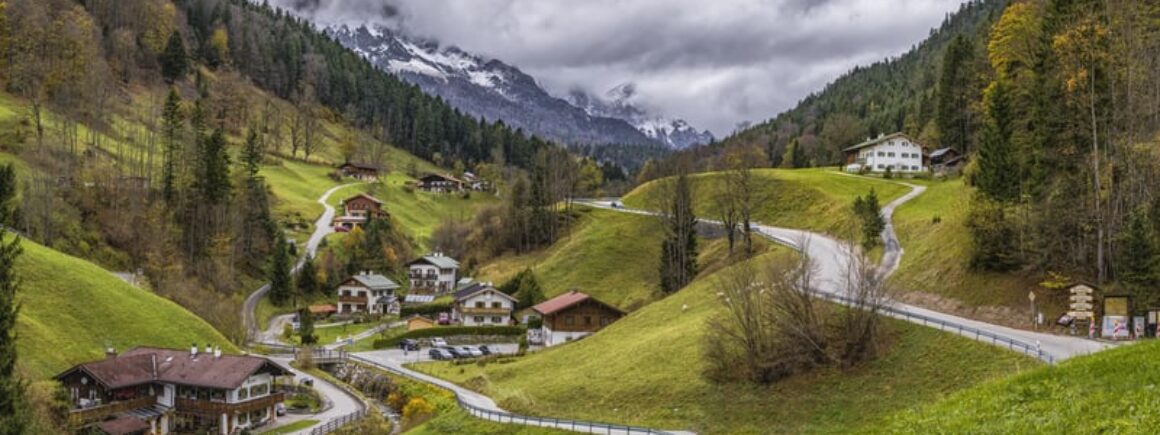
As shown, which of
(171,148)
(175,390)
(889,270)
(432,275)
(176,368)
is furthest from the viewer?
(432,275)

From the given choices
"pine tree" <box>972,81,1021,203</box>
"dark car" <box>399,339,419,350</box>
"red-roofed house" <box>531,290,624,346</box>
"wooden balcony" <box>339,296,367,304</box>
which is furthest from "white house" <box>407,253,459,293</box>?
"pine tree" <box>972,81,1021,203</box>

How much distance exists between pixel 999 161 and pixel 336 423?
150 ft

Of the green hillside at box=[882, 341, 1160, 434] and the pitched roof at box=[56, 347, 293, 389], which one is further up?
the green hillside at box=[882, 341, 1160, 434]

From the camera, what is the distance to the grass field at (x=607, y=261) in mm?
86688

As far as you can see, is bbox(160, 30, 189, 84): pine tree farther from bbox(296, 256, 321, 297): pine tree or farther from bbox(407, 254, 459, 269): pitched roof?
bbox(407, 254, 459, 269): pitched roof

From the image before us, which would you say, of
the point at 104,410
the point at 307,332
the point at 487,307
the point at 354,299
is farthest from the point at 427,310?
the point at 104,410

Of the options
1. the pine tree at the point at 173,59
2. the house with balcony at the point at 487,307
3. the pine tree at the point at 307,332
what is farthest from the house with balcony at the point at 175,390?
the pine tree at the point at 173,59

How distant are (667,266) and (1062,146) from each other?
4229cm

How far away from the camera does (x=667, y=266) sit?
81750 mm

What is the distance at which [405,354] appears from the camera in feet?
246

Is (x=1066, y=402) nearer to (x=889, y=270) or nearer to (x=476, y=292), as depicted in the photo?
(x=889, y=270)

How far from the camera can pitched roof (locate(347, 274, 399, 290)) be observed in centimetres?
9844

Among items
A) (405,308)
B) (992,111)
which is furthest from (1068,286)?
(405,308)

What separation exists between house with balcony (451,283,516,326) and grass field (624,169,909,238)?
112 ft
